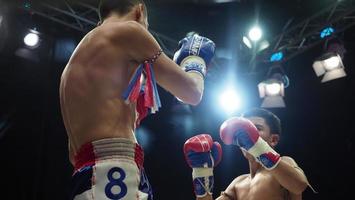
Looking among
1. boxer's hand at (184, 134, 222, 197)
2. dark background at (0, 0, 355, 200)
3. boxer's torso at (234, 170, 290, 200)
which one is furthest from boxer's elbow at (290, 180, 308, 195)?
dark background at (0, 0, 355, 200)

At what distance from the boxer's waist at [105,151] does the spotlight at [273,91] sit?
3990 mm

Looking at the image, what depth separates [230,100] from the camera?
→ 16.7 ft

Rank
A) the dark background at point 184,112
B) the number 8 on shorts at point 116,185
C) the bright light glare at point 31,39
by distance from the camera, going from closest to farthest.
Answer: the number 8 on shorts at point 116,185 < the bright light glare at point 31,39 < the dark background at point 184,112

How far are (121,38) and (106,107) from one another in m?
0.22

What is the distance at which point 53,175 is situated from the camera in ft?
15.9

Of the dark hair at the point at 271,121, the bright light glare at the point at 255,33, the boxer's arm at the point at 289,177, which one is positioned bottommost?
the boxer's arm at the point at 289,177

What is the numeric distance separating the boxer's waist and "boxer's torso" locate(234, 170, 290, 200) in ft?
3.97

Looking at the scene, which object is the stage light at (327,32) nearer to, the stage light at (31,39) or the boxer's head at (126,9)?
the stage light at (31,39)

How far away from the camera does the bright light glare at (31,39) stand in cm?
456

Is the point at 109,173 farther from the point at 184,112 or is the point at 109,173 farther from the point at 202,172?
the point at 184,112

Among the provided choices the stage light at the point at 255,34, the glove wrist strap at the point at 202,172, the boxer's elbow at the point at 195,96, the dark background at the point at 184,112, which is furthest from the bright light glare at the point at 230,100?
the boxer's elbow at the point at 195,96

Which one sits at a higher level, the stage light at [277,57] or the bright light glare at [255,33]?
the bright light glare at [255,33]

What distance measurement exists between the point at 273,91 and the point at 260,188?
2.90 metres

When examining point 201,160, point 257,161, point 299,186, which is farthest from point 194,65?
point 299,186
